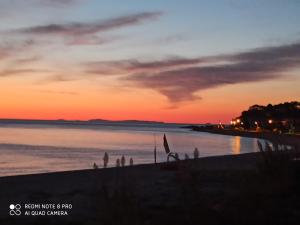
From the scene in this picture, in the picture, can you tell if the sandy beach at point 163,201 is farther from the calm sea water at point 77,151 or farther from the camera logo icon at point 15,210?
the calm sea water at point 77,151

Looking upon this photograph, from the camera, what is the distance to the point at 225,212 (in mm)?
8500

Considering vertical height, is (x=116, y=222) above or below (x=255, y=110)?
below

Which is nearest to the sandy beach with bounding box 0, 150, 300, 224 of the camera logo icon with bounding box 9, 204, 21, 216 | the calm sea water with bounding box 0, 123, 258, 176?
the camera logo icon with bounding box 9, 204, 21, 216

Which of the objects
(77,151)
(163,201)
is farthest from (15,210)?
(77,151)

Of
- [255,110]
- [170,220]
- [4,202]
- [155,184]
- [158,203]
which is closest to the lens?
[170,220]

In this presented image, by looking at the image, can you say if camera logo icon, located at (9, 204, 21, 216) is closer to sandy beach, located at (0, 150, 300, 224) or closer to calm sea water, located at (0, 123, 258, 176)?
sandy beach, located at (0, 150, 300, 224)

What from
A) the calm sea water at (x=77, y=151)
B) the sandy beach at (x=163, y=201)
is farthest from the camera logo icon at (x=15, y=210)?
the calm sea water at (x=77, y=151)

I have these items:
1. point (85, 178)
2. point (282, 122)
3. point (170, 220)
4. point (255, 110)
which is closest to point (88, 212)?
point (170, 220)

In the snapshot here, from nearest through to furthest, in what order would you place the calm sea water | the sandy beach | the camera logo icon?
the sandy beach < the camera logo icon < the calm sea water

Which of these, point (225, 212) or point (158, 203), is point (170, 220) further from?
point (158, 203)

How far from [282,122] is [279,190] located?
10911cm

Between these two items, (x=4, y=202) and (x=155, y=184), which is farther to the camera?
(x=155, y=184)

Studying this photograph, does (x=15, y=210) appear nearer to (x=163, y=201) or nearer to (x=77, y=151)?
(x=163, y=201)

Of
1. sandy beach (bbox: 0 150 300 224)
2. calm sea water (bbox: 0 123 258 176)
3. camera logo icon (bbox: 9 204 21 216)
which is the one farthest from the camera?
calm sea water (bbox: 0 123 258 176)
